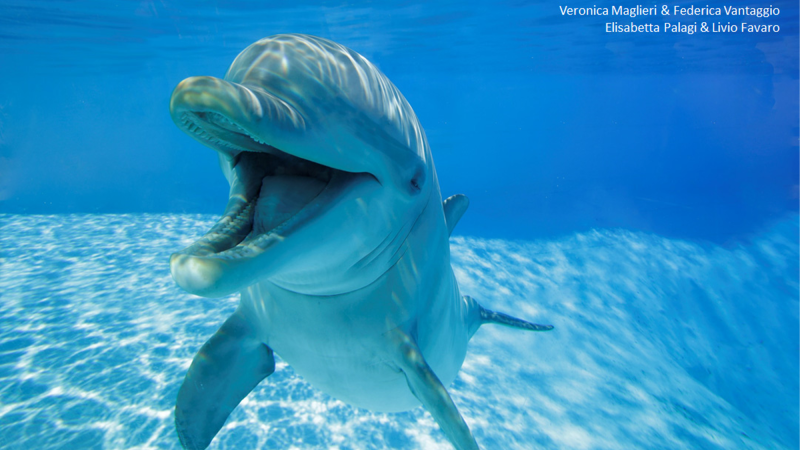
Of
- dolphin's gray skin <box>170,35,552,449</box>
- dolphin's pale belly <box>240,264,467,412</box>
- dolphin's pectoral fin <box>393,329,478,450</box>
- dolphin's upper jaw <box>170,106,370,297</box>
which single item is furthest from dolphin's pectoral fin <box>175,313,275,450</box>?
dolphin's upper jaw <box>170,106,370,297</box>

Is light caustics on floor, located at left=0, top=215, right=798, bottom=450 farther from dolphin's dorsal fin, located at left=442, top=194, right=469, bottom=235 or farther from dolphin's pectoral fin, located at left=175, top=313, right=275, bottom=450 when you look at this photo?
dolphin's dorsal fin, located at left=442, top=194, right=469, bottom=235

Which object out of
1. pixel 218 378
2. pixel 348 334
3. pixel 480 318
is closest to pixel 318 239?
pixel 348 334

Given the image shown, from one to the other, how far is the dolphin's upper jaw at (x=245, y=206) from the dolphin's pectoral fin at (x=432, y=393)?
1.15 metres

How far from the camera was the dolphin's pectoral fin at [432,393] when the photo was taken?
242 centimetres

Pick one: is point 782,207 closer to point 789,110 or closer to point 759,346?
point 759,346

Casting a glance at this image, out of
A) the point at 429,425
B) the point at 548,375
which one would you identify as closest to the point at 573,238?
the point at 548,375

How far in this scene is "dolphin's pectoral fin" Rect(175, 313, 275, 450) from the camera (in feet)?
9.70

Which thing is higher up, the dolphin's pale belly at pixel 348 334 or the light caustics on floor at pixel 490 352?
the dolphin's pale belly at pixel 348 334

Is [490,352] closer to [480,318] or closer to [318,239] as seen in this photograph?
[480,318]

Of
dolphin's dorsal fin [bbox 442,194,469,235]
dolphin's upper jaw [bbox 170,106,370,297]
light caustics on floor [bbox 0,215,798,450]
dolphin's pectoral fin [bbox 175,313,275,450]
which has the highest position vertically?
dolphin's upper jaw [bbox 170,106,370,297]

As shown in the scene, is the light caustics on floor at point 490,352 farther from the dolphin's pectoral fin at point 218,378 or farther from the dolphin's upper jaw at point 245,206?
the dolphin's upper jaw at point 245,206

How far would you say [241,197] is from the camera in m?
1.80

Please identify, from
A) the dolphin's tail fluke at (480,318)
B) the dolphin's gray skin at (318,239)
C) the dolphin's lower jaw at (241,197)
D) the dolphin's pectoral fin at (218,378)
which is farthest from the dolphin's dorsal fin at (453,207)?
the dolphin's lower jaw at (241,197)

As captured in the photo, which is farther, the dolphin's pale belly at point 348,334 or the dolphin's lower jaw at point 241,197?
the dolphin's pale belly at point 348,334
